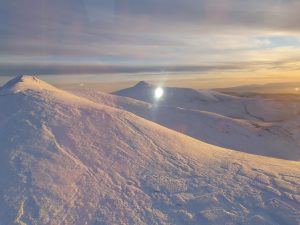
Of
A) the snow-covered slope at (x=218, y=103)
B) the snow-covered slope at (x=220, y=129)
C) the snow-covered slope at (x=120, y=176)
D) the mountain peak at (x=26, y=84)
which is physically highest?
the mountain peak at (x=26, y=84)

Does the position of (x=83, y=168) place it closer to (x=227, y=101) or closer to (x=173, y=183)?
(x=173, y=183)

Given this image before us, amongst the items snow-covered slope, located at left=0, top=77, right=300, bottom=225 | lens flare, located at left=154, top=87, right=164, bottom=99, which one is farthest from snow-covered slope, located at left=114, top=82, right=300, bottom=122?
snow-covered slope, located at left=0, top=77, right=300, bottom=225

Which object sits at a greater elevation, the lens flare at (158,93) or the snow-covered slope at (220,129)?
the snow-covered slope at (220,129)

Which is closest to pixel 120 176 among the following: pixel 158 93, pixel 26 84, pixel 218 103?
pixel 26 84

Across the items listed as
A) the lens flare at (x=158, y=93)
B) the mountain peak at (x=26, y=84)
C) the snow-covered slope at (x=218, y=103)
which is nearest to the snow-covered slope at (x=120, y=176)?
the mountain peak at (x=26, y=84)

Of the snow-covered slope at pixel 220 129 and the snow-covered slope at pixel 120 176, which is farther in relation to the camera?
the snow-covered slope at pixel 220 129

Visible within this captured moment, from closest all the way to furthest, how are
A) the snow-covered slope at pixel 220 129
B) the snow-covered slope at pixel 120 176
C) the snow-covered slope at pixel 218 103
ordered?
the snow-covered slope at pixel 120 176 < the snow-covered slope at pixel 220 129 < the snow-covered slope at pixel 218 103

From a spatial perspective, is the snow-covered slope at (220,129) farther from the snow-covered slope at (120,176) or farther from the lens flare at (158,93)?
the lens flare at (158,93)

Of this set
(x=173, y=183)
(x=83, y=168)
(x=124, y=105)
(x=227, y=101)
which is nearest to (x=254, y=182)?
(x=173, y=183)
